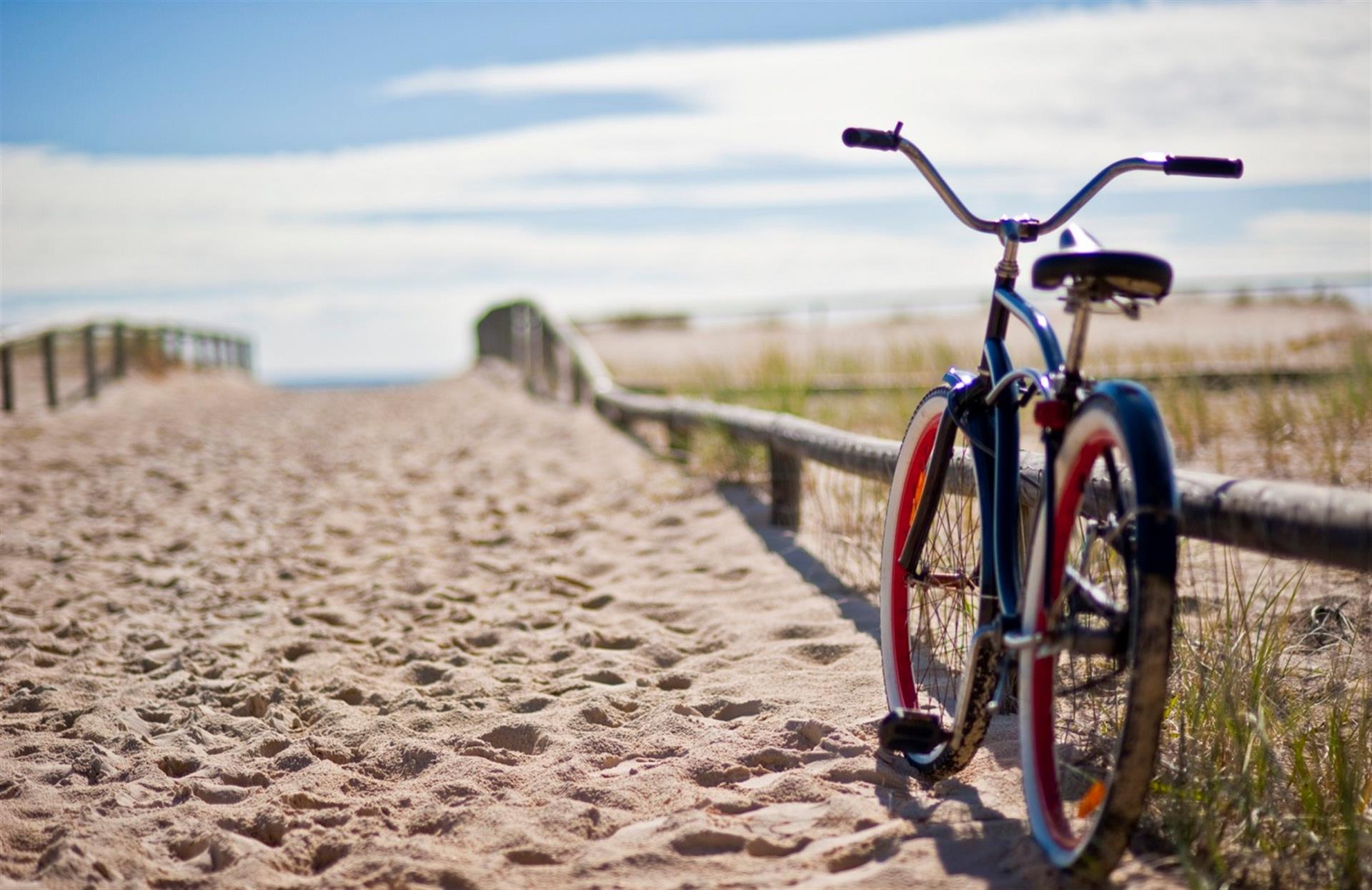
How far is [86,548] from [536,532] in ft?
6.64

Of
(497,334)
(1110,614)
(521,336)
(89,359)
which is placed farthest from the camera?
(497,334)

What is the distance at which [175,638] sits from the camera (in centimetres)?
388

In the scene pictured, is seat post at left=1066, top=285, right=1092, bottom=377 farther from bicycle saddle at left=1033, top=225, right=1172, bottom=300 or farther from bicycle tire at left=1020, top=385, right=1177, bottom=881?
bicycle tire at left=1020, top=385, right=1177, bottom=881

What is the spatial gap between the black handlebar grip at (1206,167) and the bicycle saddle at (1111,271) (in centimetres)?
53

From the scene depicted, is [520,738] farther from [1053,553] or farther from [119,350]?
[119,350]

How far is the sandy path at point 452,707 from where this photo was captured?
88.7 inches

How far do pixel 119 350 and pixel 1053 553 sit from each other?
15592 mm

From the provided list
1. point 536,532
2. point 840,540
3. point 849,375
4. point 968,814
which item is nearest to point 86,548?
point 536,532

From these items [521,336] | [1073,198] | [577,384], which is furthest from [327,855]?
[521,336]

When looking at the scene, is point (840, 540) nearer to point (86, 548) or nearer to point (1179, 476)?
point (1179, 476)

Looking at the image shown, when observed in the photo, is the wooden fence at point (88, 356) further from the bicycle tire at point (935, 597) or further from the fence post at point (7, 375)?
the bicycle tire at point (935, 597)

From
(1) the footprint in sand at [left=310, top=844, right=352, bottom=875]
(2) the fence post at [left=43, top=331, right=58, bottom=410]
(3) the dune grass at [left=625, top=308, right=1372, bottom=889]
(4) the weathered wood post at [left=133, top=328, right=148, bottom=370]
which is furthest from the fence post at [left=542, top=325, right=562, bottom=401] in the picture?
(1) the footprint in sand at [left=310, top=844, right=352, bottom=875]

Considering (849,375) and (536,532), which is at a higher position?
(849,375)

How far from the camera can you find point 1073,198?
231cm
